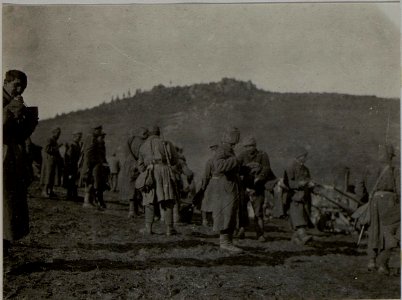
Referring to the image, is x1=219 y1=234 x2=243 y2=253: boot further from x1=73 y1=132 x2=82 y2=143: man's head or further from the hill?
x1=73 y1=132 x2=82 y2=143: man's head

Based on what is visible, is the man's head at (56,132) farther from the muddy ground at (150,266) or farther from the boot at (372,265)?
the boot at (372,265)

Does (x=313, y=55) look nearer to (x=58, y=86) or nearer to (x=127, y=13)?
(x=127, y=13)

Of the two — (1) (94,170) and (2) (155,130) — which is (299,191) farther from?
(1) (94,170)

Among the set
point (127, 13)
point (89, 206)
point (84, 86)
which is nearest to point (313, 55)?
point (127, 13)

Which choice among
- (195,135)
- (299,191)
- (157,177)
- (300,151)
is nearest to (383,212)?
(299,191)

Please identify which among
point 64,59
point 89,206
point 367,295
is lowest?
point 367,295

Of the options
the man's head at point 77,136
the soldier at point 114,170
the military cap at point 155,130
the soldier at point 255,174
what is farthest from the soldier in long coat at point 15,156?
the soldier at point 255,174
